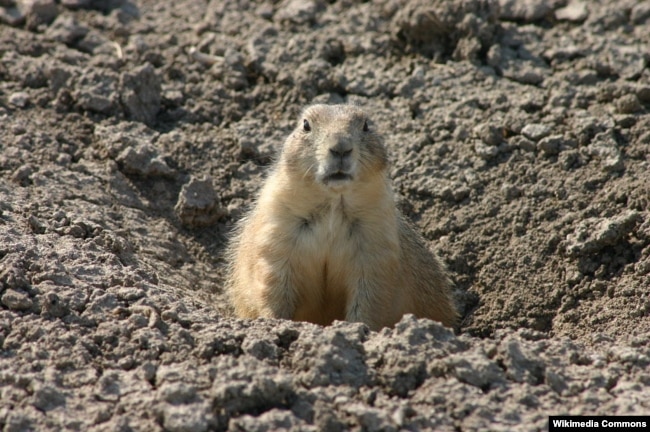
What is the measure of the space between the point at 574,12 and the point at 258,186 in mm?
4220

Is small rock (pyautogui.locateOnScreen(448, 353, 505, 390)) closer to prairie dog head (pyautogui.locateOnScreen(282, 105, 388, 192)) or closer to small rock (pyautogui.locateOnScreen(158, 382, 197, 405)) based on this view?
small rock (pyautogui.locateOnScreen(158, 382, 197, 405))

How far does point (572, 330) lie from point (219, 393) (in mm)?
3586

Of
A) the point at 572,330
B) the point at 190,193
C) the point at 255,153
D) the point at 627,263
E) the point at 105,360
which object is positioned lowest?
the point at 105,360

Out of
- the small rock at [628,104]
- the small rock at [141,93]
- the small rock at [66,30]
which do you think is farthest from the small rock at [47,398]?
the small rock at [628,104]

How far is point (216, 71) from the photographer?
32.6 ft

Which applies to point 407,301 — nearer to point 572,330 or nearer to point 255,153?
point 572,330

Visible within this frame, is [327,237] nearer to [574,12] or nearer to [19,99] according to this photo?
[19,99]

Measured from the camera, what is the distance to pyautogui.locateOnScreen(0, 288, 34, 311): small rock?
6041 millimetres

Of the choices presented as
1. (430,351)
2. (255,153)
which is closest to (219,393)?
(430,351)

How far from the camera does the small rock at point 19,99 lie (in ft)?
29.8

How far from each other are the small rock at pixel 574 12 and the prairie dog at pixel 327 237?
377cm

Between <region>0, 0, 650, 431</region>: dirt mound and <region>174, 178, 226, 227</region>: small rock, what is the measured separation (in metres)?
0.03

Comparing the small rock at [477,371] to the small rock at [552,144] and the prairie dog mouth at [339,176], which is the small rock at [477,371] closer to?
the prairie dog mouth at [339,176]

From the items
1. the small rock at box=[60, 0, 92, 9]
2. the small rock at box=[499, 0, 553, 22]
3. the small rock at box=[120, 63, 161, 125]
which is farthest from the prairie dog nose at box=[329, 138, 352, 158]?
the small rock at box=[60, 0, 92, 9]
